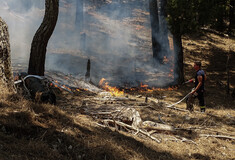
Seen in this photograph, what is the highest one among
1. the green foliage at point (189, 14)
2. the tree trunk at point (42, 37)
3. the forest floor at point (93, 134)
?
the green foliage at point (189, 14)

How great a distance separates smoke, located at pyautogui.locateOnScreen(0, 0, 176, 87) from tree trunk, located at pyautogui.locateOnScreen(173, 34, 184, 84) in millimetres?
691

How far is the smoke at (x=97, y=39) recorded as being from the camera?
1389 cm

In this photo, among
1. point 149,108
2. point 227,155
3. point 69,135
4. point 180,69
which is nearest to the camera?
point 69,135

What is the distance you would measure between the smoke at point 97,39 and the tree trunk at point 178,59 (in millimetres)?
691

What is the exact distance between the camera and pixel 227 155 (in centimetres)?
488

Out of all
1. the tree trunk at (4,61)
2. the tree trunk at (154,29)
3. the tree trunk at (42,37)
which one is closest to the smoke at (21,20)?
the tree trunk at (42,37)

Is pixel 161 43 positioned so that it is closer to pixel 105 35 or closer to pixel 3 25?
pixel 105 35

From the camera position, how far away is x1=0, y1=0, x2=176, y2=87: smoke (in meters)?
13.9

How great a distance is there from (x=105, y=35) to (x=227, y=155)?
57.8 feet

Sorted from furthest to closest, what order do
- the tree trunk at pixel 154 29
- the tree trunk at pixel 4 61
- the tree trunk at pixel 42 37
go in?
the tree trunk at pixel 154 29
the tree trunk at pixel 42 37
the tree trunk at pixel 4 61

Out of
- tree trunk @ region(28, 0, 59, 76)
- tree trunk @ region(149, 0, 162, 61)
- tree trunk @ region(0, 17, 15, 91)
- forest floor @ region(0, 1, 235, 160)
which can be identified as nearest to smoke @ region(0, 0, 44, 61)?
tree trunk @ region(28, 0, 59, 76)

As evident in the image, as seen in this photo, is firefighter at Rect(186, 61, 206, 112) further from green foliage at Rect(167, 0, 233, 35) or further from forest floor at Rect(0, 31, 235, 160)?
green foliage at Rect(167, 0, 233, 35)

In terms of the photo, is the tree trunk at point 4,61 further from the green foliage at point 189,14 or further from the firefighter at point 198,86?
the green foliage at point 189,14

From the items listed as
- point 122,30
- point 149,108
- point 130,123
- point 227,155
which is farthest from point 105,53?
point 227,155
